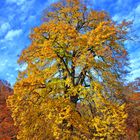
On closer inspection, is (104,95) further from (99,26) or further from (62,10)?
(62,10)

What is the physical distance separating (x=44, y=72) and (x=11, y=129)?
18.5m

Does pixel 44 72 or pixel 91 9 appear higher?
pixel 91 9

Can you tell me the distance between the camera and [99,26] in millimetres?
25359

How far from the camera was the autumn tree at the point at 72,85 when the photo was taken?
23.7 meters

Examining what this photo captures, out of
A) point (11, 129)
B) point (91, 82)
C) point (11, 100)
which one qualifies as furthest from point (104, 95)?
point (11, 129)

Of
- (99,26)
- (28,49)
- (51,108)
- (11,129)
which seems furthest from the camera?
(11,129)

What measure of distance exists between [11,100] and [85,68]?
5624 mm

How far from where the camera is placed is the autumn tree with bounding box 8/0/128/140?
23.7 metres

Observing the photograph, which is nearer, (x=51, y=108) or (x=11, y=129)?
(x=51, y=108)

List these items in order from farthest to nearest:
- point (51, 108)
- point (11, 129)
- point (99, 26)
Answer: point (11, 129) < point (99, 26) < point (51, 108)

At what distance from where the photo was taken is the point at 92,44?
80.9 ft

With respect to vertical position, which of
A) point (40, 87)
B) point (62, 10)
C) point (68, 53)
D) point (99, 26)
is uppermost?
point (62, 10)

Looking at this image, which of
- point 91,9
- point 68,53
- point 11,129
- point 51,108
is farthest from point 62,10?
point 11,129

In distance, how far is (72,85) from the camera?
962 inches
